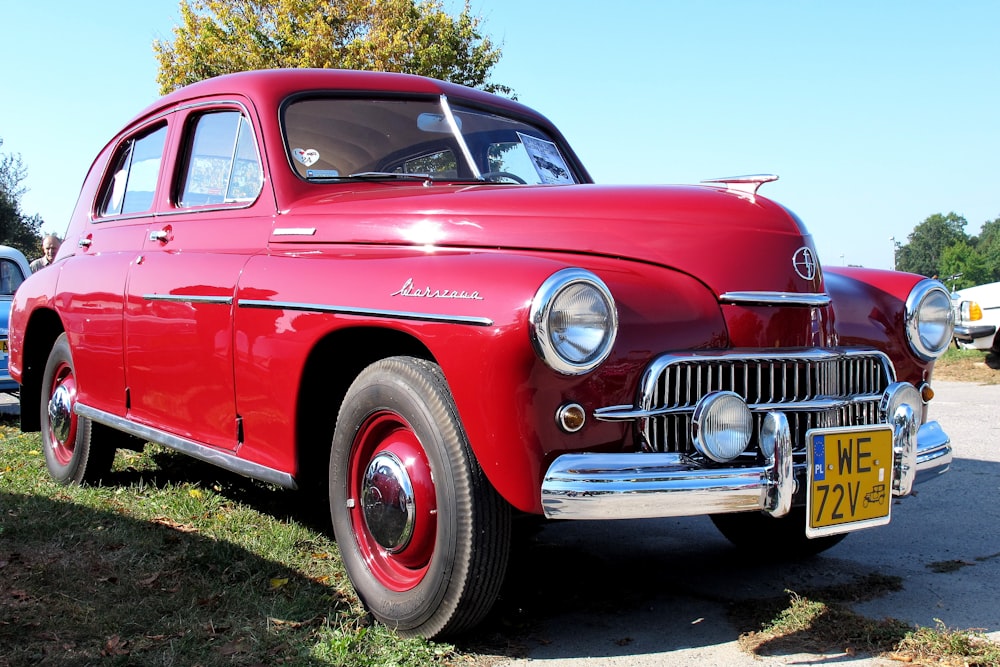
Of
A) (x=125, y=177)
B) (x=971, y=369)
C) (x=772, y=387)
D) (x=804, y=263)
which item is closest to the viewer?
(x=772, y=387)

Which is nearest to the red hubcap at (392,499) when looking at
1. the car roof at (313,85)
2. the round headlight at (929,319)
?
the car roof at (313,85)

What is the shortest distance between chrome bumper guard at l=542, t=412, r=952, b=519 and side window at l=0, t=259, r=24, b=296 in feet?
25.6

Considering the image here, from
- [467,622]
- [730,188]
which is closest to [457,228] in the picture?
[730,188]

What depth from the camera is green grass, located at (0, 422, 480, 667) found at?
2512mm

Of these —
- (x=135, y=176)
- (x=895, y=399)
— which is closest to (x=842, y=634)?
(x=895, y=399)

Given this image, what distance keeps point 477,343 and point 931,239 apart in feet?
396

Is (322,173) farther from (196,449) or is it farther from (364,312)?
(196,449)

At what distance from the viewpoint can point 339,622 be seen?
2.74 metres

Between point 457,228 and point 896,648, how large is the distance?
1680 millimetres

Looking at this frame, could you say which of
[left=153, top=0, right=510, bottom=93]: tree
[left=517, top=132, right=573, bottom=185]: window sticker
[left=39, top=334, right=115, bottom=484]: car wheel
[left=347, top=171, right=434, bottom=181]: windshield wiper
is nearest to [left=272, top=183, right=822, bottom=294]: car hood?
[left=347, top=171, right=434, bottom=181]: windshield wiper

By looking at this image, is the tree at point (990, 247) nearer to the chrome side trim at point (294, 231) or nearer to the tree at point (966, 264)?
the tree at point (966, 264)

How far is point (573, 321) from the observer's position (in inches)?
91.5

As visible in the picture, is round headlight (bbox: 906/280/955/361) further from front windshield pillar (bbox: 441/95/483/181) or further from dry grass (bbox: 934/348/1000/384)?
dry grass (bbox: 934/348/1000/384)

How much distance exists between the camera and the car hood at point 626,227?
2695 mm
